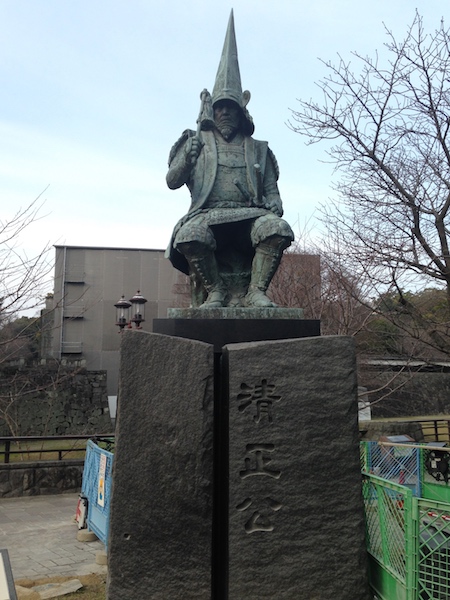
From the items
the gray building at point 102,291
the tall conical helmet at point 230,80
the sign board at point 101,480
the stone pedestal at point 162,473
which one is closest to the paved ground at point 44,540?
the sign board at point 101,480

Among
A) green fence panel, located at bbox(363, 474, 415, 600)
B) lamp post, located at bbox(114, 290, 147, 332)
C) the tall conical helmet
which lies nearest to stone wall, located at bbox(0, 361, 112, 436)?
lamp post, located at bbox(114, 290, 147, 332)

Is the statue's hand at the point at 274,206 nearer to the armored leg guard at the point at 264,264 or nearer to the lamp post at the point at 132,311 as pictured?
the armored leg guard at the point at 264,264

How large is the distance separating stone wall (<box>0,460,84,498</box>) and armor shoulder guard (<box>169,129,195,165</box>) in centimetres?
695

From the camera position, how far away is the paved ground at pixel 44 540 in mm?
5270

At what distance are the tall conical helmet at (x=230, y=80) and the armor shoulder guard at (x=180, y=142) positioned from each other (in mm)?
374

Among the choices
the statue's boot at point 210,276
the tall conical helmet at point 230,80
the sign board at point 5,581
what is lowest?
the sign board at point 5,581

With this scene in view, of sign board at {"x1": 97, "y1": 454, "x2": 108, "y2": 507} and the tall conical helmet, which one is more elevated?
the tall conical helmet

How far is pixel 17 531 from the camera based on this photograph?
685 cm

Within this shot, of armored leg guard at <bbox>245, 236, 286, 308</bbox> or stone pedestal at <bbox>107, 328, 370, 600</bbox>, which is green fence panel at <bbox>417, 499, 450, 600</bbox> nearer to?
stone pedestal at <bbox>107, 328, 370, 600</bbox>

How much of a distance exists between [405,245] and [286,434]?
6727mm

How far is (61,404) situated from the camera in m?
19.7

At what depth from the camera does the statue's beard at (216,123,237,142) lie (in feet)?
15.8

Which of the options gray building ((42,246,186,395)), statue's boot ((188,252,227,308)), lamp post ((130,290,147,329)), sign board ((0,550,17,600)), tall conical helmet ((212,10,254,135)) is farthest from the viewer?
gray building ((42,246,186,395))

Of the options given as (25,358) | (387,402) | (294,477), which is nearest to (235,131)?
(294,477)
